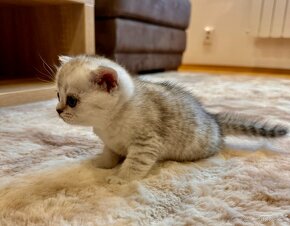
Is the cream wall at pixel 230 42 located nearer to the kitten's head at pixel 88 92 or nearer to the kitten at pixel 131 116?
the kitten at pixel 131 116

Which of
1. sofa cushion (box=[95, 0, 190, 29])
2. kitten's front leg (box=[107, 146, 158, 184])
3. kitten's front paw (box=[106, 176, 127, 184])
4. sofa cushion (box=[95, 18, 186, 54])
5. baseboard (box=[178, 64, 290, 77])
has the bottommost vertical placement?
baseboard (box=[178, 64, 290, 77])

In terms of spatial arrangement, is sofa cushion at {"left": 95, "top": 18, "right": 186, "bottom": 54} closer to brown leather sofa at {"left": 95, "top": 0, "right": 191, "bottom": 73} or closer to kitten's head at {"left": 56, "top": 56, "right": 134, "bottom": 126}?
brown leather sofa at {"left": 95, "top": 0, "right": 191, "bottom": 73}

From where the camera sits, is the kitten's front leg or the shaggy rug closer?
the shaggy rug

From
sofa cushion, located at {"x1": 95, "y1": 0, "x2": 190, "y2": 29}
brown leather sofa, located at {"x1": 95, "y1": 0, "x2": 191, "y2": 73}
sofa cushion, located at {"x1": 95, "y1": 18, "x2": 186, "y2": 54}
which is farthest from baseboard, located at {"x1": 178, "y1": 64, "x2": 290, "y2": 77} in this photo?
sofa cushion, located at {"x1": 95, "y1": 18, "x2": 186, "y2": 54}

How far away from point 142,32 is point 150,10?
18 centimetres

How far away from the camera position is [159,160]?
76 cm

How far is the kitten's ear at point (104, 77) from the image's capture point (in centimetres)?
62

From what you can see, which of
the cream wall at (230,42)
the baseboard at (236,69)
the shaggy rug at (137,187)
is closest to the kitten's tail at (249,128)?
the shaggy rug at (137,187)

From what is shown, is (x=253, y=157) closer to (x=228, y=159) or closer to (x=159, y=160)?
(x=228, y=159)

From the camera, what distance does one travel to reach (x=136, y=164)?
2.22 feet

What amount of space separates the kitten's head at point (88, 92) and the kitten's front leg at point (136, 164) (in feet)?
0.33

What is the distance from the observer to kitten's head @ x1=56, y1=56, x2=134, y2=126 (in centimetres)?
63

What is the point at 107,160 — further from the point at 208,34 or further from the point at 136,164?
the point at 208,34

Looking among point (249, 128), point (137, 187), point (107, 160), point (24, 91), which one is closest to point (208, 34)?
point (24, 91)
